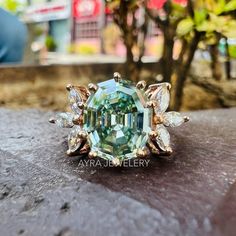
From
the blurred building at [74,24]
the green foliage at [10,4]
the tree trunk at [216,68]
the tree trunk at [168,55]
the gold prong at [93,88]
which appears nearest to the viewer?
the gold prong at [93,88]

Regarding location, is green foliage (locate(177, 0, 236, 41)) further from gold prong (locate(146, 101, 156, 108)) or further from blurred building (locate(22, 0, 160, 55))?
blurred building (locate(22, 0, 160, 55))

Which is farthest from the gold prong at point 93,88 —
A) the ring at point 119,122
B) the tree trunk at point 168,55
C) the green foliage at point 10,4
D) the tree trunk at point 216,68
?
the green foliage at point 10,4

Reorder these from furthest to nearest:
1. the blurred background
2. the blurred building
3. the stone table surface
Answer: the blurred building < the blurred background < the stone table surface

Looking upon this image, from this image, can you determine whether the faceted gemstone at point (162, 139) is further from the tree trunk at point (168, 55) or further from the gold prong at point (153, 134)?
the tree trunk at point (168, 55)

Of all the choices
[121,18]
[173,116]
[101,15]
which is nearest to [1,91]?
[121,18]

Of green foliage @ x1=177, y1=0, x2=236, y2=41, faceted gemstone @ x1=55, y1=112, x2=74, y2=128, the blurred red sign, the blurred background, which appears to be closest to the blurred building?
the blurred red sign

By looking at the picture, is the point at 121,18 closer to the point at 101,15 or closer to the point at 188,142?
the point at 188,142
